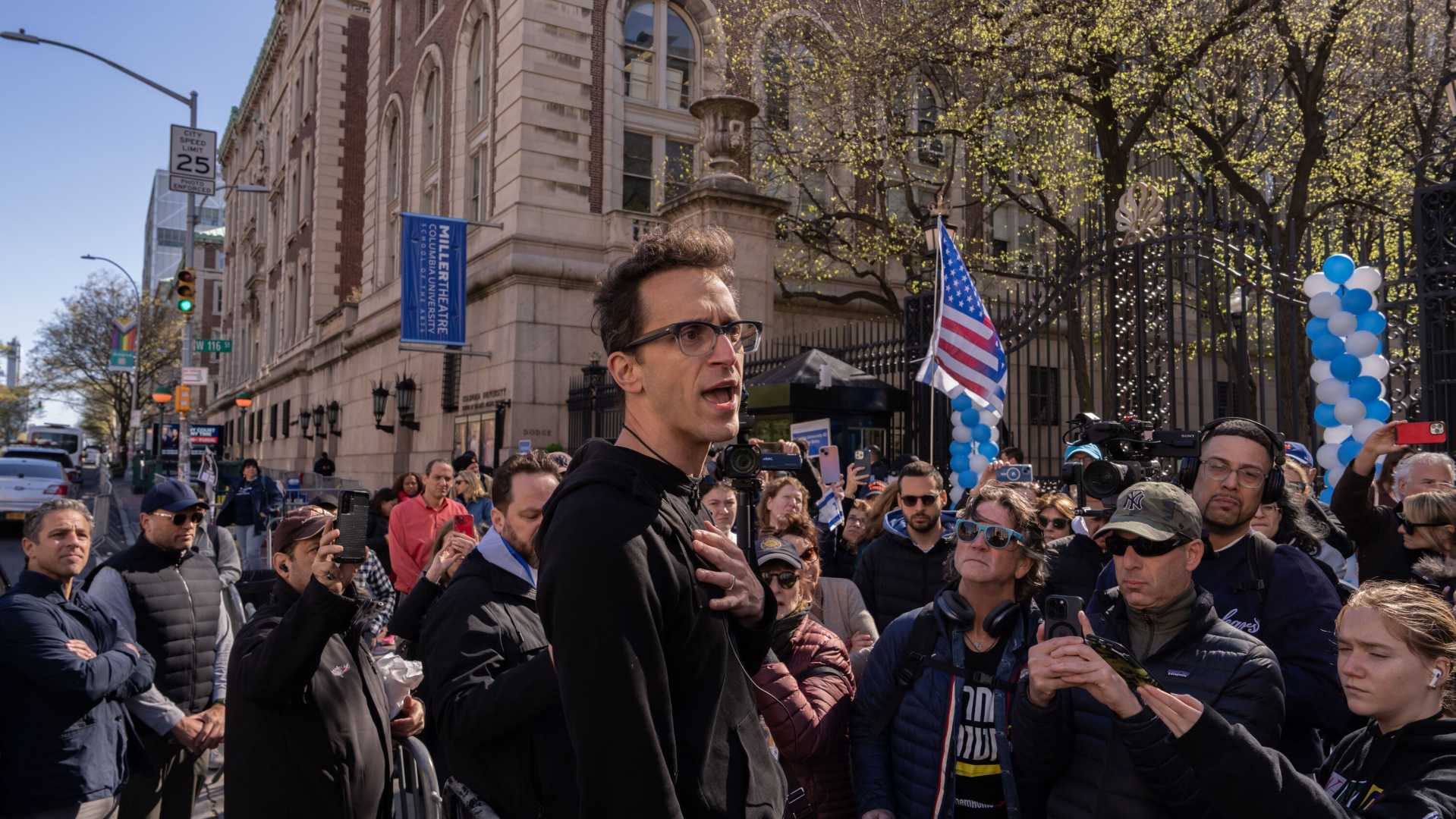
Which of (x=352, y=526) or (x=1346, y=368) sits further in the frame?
(x=1346, y=368)

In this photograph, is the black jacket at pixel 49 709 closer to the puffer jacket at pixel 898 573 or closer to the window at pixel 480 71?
the puffer jacket at pixel 898 573

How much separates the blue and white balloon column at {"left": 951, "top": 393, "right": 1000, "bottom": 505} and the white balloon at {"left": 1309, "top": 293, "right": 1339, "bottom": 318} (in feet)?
9.38

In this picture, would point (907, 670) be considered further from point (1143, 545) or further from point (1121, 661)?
point (1121, 661)

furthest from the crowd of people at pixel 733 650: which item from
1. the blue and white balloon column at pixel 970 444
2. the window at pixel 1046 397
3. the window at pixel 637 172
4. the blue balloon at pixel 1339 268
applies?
the window at pixel 637 172

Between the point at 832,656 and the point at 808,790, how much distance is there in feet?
1.74

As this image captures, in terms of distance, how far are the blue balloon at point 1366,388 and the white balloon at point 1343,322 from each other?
379 mm

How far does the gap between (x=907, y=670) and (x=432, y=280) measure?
761 inches

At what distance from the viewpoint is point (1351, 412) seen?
7617 millimetres

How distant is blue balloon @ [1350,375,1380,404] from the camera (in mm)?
7602

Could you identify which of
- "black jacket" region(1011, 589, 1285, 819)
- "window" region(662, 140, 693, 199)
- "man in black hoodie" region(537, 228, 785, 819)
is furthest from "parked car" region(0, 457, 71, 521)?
"man in black hoodie" region(537, 228, 785, 819)

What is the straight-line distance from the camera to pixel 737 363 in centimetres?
206

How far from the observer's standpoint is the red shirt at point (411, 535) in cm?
859

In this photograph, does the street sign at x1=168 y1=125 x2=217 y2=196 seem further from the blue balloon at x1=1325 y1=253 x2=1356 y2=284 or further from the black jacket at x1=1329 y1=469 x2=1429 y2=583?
the black jacket at x1=1329 y1=469 x2=1429 y2=583

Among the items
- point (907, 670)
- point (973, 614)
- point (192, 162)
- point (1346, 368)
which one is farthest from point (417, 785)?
point (192, 162)
